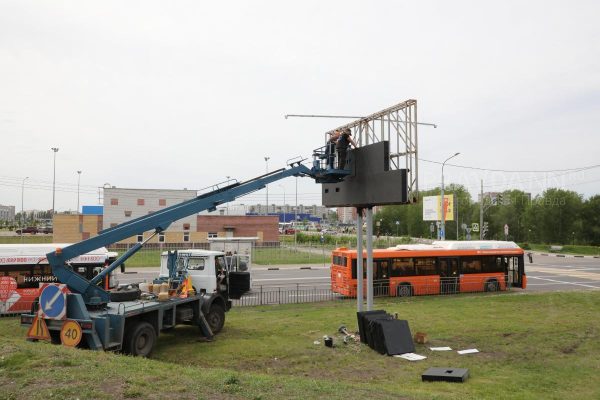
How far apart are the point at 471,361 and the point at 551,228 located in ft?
266

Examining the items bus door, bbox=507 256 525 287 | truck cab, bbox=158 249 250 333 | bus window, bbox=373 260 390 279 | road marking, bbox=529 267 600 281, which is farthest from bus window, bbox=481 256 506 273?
truck cab, bbox=158 249 250 333

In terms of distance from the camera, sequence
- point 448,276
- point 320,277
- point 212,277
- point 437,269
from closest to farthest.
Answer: point 212,277, point 437,269, point 448,276, point 320,277

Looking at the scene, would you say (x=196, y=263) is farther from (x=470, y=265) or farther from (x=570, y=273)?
(x=570, y=273)

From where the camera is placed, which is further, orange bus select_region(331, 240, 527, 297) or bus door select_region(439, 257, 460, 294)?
bus door select_region(439, 257, 460, 294)

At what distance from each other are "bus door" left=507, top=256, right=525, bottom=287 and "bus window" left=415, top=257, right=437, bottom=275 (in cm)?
498

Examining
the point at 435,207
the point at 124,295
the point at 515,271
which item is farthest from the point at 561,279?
the point at 435,207

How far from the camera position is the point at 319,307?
21734 mm

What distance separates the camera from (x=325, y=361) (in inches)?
488

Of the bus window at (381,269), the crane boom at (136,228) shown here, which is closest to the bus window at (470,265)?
the bus window at (381,269)

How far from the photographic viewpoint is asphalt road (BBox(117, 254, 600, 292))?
30578 mm

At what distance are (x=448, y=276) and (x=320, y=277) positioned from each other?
11139 mm

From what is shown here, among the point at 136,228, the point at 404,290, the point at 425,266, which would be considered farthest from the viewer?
the point at 425,266

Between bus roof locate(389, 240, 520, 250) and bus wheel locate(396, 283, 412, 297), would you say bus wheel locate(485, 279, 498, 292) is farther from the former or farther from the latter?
bus wheel locate(396, 283, 412, 297)

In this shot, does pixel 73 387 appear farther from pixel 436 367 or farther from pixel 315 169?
pixel 315 169
